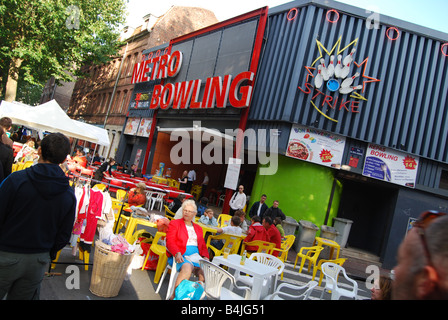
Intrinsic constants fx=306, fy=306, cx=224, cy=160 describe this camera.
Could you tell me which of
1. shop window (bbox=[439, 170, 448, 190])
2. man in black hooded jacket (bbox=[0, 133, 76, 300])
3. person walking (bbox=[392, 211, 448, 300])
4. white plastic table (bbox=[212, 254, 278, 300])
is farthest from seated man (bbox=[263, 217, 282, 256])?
shop window (bbox=[439, 170, 448, 190])

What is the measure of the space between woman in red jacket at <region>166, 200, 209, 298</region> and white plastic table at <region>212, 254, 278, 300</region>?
40 centimetres

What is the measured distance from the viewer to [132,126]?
939 inches

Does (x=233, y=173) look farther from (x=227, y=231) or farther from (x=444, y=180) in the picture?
(x=444, y=180)

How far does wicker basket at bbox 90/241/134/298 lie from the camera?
425 cm

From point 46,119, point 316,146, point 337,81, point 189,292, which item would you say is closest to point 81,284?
point 189,292

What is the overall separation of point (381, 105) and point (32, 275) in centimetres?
1324

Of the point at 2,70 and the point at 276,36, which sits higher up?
the point at 276,36

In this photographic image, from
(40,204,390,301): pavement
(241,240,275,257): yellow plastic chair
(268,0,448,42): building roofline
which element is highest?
(268,0,448,42): building roofline

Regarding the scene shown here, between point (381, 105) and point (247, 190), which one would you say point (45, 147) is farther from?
point (247, 190)

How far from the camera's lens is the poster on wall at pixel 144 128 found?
21.6 meters

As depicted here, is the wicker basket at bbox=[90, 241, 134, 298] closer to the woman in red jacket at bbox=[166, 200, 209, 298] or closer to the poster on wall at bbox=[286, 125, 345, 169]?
the woman in red jacket at bbox=[166, 200, 209, 298]

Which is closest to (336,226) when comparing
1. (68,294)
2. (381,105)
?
(381,105)
